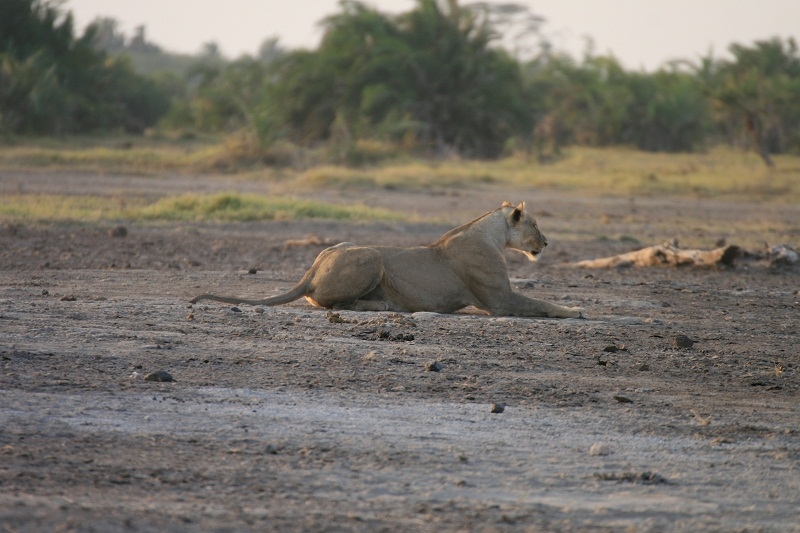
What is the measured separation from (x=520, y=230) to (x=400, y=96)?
72.2 ft

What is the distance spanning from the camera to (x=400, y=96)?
30.3 metres

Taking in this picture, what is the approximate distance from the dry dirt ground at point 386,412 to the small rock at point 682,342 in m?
0.05

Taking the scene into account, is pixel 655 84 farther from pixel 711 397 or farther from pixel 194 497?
pixel 194 497

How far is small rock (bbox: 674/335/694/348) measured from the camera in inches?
281

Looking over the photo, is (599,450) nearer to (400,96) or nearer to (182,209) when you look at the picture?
(182,209)

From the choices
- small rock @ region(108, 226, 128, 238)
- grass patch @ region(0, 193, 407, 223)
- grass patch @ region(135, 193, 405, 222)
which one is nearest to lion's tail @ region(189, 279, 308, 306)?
small rock @ region(108, 226, 128, 238)

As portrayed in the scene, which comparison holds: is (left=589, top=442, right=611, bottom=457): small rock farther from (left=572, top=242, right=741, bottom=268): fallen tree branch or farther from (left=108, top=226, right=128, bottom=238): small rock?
(left=108, top=226, right=128, bottom=238): small rock

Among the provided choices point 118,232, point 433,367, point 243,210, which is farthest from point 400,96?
point 433,367

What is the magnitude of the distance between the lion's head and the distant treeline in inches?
646

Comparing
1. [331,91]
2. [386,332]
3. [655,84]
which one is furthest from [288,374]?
[655,84]

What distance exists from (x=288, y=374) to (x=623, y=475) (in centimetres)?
210

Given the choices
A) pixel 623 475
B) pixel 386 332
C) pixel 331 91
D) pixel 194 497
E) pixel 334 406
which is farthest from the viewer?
pixel 331 91

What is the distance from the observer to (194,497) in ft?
13.1

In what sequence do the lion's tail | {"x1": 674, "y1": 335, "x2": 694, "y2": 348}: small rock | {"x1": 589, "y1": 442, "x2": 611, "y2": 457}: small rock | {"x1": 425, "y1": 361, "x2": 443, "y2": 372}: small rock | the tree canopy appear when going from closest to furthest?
{"x1": 589, "y1": 442, "x2": 611, "y2": 457}: small rock → {"x1": 425, "y1": 361, "x2": 443, "y2": 372}: small rock → {"x1": 674, "y1": 335, "x2": 694, "y2": 348}: small rock → the lion's tail → the tree canopy
